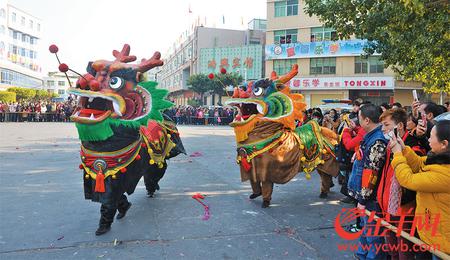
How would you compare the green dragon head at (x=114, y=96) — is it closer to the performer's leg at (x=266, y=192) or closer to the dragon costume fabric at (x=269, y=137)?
the dragon costume fabric at (x=269, y=137)

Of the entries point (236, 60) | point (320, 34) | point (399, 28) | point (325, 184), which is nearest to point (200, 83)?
point (236, 60)

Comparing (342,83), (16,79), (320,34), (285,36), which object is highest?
(285,36)

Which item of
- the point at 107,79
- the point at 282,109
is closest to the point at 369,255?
the point at 282,109

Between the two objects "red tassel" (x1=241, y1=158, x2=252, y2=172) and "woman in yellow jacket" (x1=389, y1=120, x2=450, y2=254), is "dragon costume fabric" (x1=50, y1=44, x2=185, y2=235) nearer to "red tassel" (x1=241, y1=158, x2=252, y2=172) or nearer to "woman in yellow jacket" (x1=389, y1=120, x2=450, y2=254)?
"red tassel" (x1=241, y1=158, x2=252, y2=172)

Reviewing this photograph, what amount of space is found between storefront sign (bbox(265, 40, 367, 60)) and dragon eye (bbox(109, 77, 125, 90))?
25294 millimetres

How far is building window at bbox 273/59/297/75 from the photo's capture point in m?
30.0

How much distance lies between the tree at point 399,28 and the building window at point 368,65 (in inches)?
688

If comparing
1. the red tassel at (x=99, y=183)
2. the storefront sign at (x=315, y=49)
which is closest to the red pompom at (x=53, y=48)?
the red tassel at (x=99, y=183)

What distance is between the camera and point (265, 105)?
5.38 metres

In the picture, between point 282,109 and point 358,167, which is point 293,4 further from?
point 358,167

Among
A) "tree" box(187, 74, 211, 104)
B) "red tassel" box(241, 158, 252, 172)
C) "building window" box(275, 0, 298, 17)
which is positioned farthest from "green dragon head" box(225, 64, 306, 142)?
"tree" box(187, 74, 211, 104)

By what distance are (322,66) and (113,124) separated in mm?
26781

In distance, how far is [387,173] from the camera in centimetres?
312

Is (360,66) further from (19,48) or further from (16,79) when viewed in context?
(19,48)
